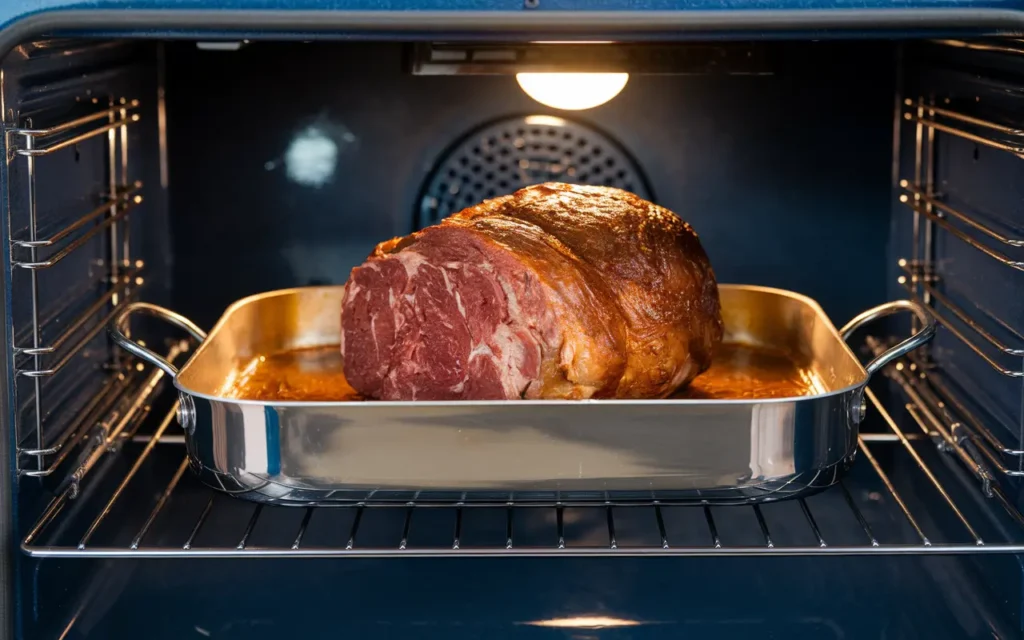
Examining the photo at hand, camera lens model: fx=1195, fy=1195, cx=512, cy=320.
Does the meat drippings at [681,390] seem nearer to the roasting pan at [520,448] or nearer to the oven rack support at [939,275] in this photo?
the oven rack support at [939,275]

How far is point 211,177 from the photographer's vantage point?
1660 millimetres

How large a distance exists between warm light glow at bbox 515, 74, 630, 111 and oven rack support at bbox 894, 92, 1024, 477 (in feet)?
1.31

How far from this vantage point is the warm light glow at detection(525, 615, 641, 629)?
1.31 meters

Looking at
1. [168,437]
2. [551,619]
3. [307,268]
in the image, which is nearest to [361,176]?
[307,268]

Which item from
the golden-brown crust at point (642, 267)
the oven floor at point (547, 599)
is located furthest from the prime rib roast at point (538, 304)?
the oven floor at point (547, 599)

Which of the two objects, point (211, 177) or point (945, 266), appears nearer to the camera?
point (945, 266)

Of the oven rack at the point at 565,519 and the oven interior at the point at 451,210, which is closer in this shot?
the oven interior at the point at 451,210

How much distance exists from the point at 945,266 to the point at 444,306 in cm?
69

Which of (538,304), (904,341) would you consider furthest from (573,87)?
(904,341)

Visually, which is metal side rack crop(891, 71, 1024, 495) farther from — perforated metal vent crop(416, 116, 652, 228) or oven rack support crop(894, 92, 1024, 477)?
perforated metal vent crop(416, 116, 652, 228)

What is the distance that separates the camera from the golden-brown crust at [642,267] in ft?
4.48

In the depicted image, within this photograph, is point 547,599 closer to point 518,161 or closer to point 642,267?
point 642,267

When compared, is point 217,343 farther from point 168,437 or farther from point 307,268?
point 307,268

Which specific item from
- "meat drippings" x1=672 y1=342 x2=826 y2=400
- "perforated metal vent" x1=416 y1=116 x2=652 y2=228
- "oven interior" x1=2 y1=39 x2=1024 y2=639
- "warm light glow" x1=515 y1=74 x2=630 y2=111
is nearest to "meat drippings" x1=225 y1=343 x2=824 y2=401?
"meat drippings" x1=672 y1=342 x2=826 y2=400
